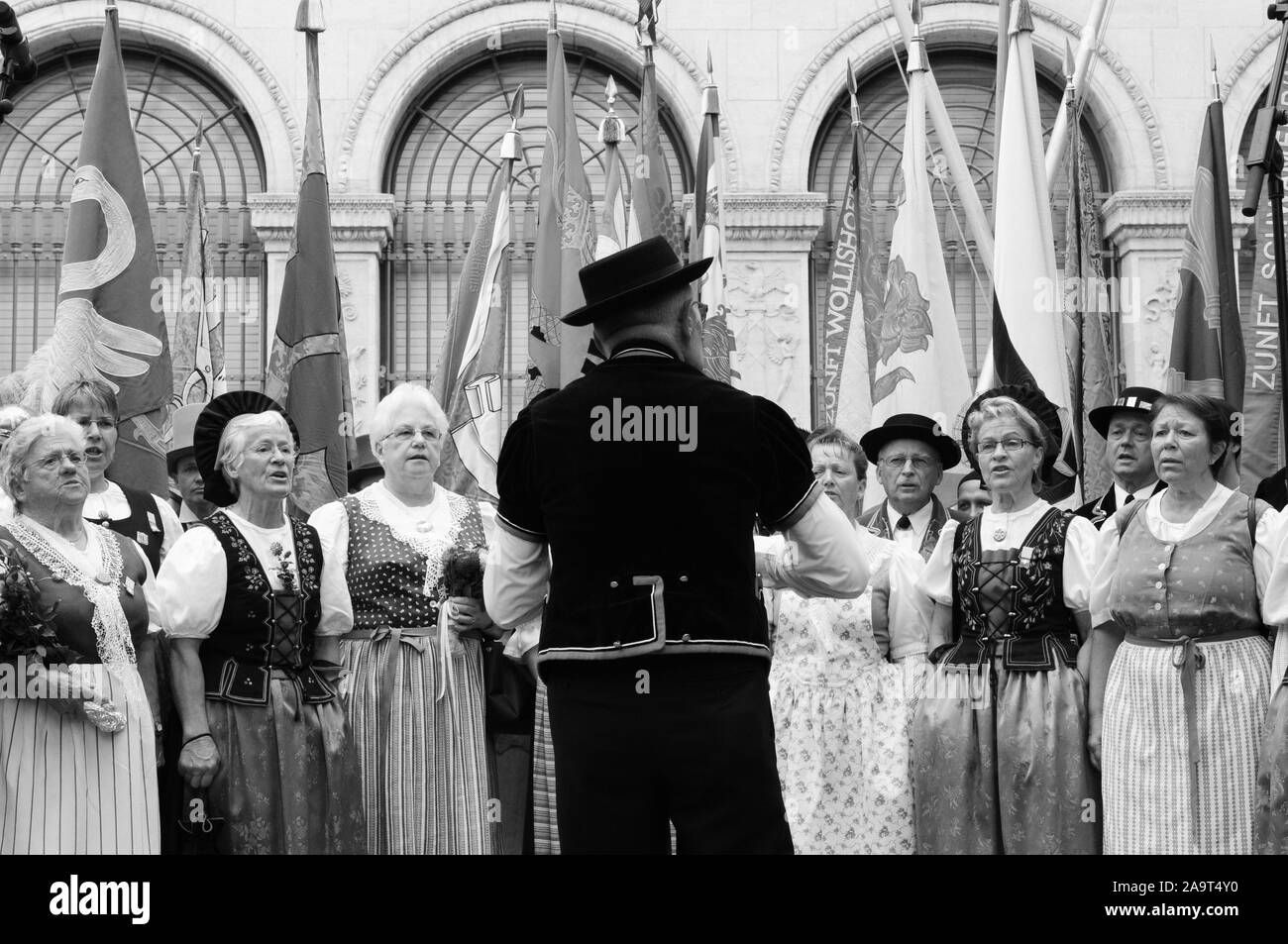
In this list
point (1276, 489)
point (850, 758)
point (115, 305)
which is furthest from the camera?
point (1276, 489)

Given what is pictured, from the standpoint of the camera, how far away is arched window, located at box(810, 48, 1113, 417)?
1325 cm

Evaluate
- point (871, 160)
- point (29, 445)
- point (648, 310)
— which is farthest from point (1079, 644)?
point (871, 160)

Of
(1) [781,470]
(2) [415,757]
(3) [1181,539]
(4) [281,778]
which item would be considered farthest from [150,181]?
(1) [781,470]

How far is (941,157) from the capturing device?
533 inches

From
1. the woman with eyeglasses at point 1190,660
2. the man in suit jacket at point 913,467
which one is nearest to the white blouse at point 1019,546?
the woman with eyeglasses at point 1190,660

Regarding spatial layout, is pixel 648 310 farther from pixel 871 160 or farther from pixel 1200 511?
pixel 871 160

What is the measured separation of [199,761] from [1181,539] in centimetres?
317

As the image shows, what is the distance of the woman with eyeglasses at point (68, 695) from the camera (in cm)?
482

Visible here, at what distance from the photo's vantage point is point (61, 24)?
13.1m

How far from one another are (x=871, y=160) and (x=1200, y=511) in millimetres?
8353

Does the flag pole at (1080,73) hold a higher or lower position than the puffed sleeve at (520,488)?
higher

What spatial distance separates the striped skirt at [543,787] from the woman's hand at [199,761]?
1215mm

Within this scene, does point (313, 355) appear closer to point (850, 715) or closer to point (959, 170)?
point (850, 715)

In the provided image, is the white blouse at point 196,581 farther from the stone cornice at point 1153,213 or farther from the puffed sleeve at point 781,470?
the stone cornice at point 1153,213
